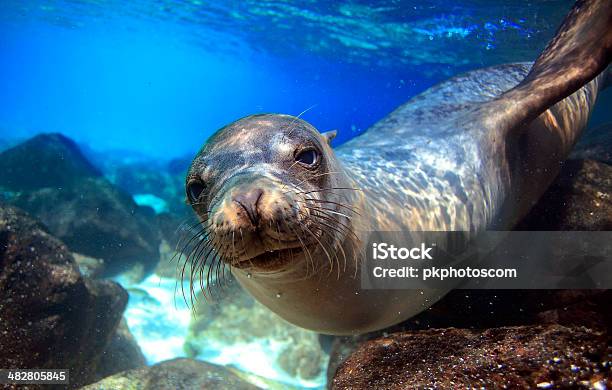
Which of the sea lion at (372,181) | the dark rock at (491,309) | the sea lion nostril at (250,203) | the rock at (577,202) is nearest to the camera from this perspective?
the sea lion nostril at (250,203)

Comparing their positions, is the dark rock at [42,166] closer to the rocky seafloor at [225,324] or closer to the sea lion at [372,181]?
the rocky seafloor at [225,324]

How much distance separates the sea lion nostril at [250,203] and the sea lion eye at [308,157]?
0.56m

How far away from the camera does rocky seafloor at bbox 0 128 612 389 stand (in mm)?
1422

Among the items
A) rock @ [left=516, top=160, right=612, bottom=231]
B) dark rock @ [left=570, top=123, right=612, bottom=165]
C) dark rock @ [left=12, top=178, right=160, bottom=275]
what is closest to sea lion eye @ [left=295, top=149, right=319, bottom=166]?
rock @ [left=516, top=160, right=612, bottom=231]

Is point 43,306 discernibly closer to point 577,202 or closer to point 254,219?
point 254,219

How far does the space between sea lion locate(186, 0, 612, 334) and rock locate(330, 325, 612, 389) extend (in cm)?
53

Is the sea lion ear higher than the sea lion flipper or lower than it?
lower

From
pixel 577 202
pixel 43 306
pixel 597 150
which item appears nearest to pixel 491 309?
pixel 577 202

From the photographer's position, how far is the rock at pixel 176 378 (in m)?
3.49

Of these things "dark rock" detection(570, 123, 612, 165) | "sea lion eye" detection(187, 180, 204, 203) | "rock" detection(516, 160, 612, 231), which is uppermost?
"dark rock" detection(570, 123, 612, 165)

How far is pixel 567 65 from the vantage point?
2898 mm

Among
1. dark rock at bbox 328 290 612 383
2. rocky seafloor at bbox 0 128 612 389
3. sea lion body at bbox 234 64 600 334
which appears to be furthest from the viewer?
dark rock at bbox 328 290 612 383

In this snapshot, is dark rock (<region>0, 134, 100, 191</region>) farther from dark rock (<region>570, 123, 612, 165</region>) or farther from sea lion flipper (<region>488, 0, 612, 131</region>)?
dark rock (<region>570, 123, 612, 165</region>)

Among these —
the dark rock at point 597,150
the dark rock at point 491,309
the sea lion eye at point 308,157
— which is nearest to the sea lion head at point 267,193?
the sea lion eye at point 308,157
